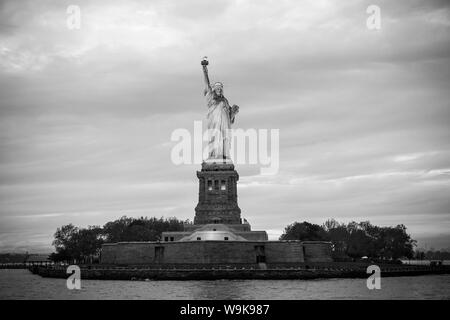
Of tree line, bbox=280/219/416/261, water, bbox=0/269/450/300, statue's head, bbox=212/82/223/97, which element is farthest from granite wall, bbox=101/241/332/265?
tree line, bbox=280/219/416/261

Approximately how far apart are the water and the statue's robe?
19.9m

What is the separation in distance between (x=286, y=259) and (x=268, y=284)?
11497 mm

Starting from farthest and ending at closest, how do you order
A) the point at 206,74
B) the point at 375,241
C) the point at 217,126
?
the point at 375,241, the point at 217,126, the point at 206,74

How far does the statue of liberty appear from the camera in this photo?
63281 mm

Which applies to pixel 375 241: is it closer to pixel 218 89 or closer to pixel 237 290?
pixel 218 89

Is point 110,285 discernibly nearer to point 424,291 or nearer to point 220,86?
point 424,291

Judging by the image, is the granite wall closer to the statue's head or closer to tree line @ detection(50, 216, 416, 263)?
the statue's head

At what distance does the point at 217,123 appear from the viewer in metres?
63.5

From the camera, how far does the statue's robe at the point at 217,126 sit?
63.3 metres

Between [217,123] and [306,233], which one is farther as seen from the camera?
[306,233]

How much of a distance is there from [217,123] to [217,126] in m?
0.33

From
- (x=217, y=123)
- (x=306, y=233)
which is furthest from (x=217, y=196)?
(x=306, y=233)

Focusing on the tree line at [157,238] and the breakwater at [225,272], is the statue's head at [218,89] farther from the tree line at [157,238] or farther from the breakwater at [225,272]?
the tree line at [157,238]
